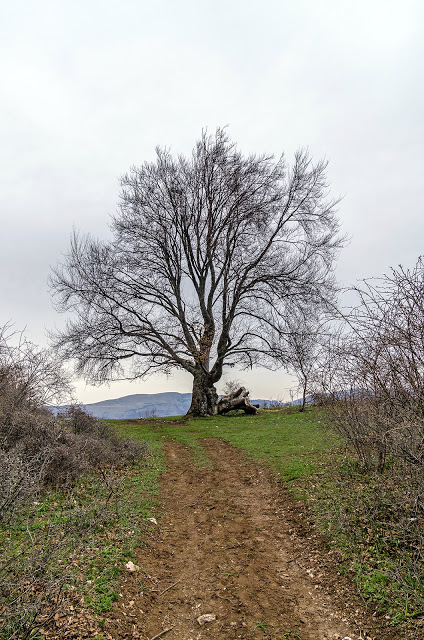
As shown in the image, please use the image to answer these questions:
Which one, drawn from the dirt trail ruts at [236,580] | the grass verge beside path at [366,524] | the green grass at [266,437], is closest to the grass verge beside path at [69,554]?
the dirt trail ruts at [236,580]

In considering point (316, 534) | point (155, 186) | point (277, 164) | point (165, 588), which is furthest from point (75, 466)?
point (277, 164)

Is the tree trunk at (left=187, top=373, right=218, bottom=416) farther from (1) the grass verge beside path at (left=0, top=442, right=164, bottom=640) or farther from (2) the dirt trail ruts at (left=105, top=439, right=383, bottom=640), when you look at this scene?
(2) the dirt trail ruts at (left=105, top=439, right=383, bottom=640)

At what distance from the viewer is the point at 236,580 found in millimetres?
4641

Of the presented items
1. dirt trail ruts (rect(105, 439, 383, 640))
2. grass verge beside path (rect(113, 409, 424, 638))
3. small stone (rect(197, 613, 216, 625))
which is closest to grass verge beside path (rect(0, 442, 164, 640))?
dirt trail ruts (rect(105, 439, 383, 640))

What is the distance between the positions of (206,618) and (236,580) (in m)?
0.75

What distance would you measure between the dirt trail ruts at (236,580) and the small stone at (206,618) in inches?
1.3

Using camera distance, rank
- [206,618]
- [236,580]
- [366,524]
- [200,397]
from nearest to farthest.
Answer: [206,618] < [236,580] < [366,524] < [200,397]

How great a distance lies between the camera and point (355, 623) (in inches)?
150

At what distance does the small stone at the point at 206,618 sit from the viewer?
3928mm

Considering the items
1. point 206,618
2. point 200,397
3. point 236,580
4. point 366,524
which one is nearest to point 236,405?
point 200,397

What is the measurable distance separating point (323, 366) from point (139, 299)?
52.4 feet

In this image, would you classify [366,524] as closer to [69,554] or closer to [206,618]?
[206,618]

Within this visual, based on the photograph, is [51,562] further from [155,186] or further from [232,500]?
[155,186]

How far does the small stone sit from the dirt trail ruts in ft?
0.11
